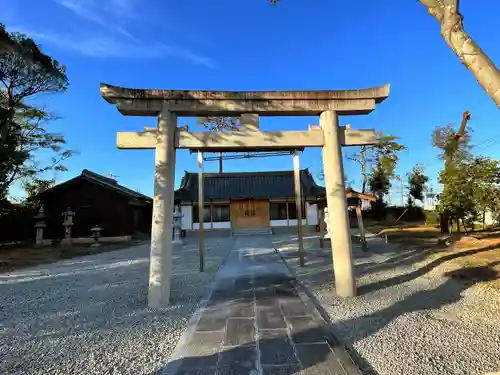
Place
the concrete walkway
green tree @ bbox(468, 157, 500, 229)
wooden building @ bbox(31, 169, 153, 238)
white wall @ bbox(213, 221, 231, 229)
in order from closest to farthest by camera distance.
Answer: the concrete walkway → green tree @ bbox(468, 157, 500, 229) → wooden building @ bbox(31, 169, 153, 238) → white wall @ bbox(213, 221, 231, 229)

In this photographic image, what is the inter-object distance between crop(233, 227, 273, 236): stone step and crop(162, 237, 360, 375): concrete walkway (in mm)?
17085

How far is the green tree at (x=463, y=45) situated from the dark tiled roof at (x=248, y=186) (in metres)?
20.2

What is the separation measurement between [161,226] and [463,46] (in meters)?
4.61

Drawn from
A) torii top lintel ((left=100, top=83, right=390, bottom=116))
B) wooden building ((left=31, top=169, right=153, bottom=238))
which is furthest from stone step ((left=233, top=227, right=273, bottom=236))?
torii top lintel ((left=100, top=83, right=390, bottom=116))

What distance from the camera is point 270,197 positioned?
80.4 feet

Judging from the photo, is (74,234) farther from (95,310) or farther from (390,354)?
(390,354)

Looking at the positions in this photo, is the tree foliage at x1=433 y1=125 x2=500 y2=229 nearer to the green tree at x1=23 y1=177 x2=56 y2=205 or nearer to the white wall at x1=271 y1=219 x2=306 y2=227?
the white wall at x1=271 y1=219 x2=306 y2=227

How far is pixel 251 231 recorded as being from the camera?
23.9 m

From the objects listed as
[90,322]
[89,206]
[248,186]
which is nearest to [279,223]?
[248,186]

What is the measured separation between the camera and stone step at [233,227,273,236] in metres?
23.4

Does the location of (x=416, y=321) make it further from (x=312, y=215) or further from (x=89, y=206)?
(x=89, y=206)

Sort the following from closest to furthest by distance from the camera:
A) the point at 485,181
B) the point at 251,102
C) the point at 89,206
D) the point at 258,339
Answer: the point at 258,339
the point at 251,102
the point at 485,181
the point at 89,206

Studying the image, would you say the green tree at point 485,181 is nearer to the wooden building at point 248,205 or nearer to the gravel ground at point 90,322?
the gravel ground at point 90,322

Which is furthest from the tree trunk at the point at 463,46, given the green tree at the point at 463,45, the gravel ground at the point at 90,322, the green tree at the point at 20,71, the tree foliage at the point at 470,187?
the green tree at the point at 20,71
